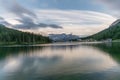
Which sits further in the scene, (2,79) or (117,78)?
(2,79)

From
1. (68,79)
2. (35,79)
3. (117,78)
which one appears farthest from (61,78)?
(117,78)

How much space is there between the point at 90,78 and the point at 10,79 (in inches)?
397

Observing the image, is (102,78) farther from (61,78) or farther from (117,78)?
(61,78)

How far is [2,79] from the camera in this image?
30109 millimetres

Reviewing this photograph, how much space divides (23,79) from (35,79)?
5.19 ft

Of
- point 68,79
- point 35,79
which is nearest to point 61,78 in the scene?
point 68,79

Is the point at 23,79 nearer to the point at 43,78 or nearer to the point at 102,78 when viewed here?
the point at 43,78

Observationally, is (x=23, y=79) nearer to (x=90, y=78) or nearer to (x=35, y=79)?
(x=35, y=79)

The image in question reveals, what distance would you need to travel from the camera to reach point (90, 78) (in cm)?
2877

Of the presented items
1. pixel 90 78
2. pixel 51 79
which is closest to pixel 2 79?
pixel 51 79

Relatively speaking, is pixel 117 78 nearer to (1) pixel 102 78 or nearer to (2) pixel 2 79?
(1) pixel 102 78

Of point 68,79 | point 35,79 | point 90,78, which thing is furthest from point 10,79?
point 90,78

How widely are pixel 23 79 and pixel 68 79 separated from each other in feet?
18.9

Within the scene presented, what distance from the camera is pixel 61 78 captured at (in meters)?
29.2
